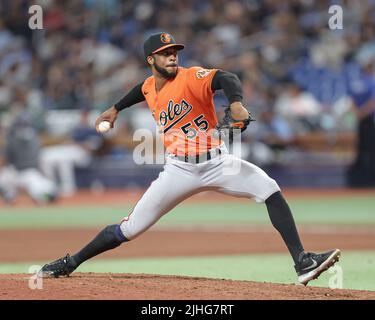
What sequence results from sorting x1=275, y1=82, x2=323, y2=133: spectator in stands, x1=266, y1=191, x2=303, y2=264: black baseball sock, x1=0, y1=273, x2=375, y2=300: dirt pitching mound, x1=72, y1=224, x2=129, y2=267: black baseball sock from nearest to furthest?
1. x1=0, y1=273, x2=375, y2=300: dirt pitching mound
2. x1=266, y1=191, x2=303, y2=264: black baseball sock
3. x1=72, y1=224, x2=129, y2=267: black baseball sock
4. x1=275, y1=82, x2=323, y2=133: spectator in stands

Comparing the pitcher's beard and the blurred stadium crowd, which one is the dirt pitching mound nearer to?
the pitcher's beard

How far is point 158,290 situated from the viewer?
646cm

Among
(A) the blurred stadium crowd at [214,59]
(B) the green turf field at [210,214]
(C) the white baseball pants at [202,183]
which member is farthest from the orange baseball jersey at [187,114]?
(A) the blurred stadium crowd at [214,59]

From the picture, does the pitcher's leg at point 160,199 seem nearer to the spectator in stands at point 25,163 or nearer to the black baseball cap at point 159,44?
the black baseball cap at point 159,44

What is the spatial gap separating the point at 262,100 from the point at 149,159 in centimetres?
276

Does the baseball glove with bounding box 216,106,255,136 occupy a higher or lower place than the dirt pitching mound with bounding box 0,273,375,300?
higher

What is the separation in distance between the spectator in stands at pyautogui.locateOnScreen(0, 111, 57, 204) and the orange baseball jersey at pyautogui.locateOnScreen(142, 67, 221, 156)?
424 inches

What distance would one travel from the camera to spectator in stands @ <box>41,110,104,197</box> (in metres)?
19.9

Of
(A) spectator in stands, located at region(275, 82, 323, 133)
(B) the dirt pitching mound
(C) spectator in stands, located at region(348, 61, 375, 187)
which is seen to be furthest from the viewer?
(A) spectator in stands, located at region(275, 82, 323, 133)

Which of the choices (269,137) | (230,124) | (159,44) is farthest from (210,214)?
(230,124)

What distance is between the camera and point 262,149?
760 inches

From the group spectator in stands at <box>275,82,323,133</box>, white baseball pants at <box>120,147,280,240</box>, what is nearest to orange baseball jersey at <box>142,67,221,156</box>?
white baseball pants at <box>120,147,280,240</box>

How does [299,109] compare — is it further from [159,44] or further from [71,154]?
[159,44]

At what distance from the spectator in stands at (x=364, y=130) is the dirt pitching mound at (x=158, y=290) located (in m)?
11.5
